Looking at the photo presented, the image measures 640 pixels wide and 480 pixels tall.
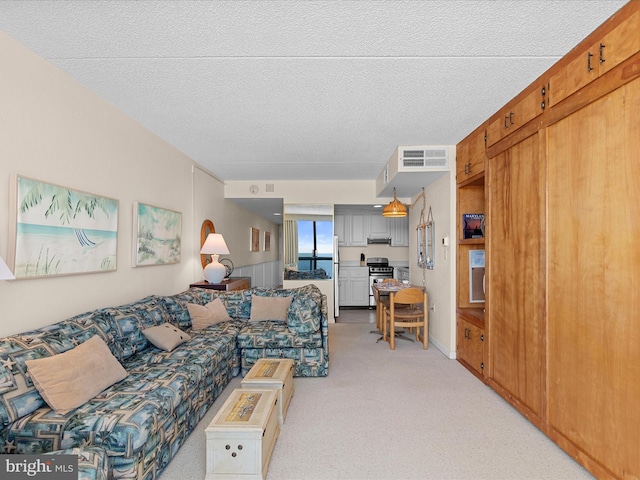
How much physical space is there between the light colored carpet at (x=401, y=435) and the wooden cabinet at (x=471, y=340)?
138 mm

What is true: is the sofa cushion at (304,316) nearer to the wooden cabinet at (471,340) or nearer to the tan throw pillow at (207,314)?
the tan throw pillow at (207,314)

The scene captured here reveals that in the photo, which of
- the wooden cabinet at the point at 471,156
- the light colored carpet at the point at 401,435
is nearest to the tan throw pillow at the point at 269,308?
the light colored carpet at the point at 401,435

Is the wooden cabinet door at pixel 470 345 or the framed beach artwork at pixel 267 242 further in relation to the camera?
the framed beach artwork at pixel 267 242

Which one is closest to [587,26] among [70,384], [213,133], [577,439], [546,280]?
[546,280]

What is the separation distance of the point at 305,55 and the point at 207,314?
281 centimetres

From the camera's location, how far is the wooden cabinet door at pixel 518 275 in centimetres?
253

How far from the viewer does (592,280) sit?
202 centimetres

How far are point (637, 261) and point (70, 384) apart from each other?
290cm

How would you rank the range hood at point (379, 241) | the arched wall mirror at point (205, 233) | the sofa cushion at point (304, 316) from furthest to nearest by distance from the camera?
the range hood at point (379, 241) < the arched wall mirror at point (205, 233) < the sofa cushion at point (304, 316)

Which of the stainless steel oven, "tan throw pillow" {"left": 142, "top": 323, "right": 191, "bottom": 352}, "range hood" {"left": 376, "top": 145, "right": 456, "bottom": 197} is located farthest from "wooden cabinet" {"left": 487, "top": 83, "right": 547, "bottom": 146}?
the stainless steel oven

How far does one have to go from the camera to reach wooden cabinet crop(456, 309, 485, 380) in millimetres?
3533

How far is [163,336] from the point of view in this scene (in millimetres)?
3004

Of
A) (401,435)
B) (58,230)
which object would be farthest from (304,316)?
(58,230)

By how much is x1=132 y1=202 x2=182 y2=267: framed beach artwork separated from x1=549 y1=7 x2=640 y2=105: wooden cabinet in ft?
11.5
